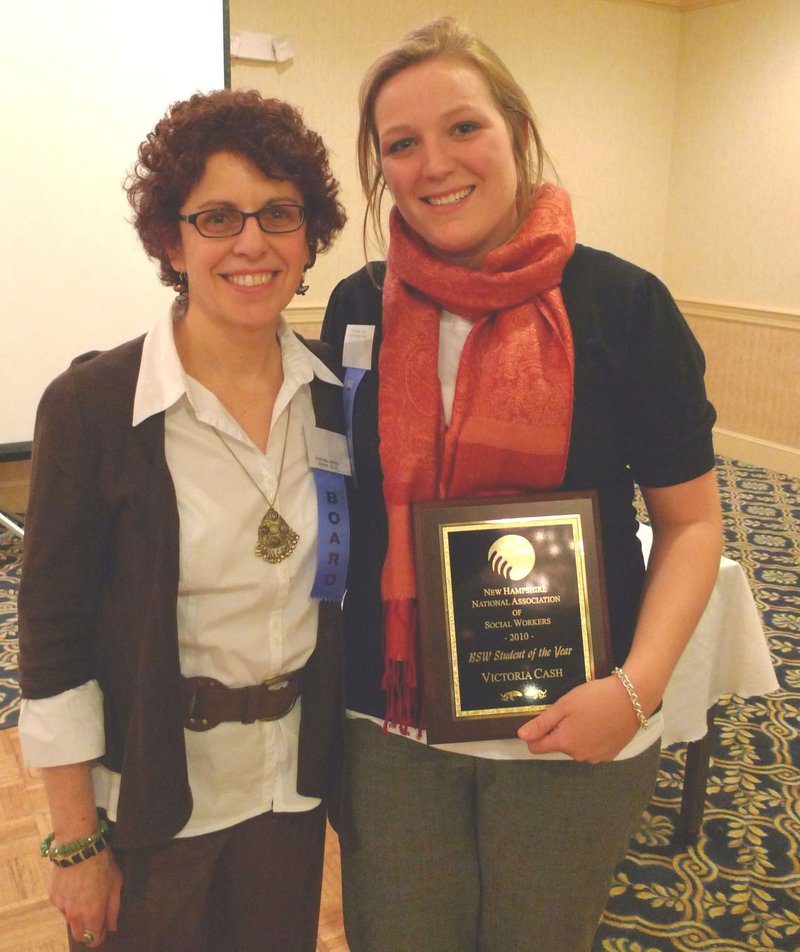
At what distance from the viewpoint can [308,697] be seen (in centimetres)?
121

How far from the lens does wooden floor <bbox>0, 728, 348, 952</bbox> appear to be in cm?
190

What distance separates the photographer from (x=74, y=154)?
3471 millimetres

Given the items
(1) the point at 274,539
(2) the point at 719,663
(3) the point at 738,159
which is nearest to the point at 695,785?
(2) the point at 719,663

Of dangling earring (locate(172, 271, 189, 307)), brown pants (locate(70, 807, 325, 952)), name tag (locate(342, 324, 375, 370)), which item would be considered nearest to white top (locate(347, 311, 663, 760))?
name tag (locate(342, 324, 375, 370))

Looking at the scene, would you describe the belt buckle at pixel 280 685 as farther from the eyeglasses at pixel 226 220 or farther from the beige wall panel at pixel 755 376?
the beige wall panel at pixel 755 376

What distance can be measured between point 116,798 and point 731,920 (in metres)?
1.53

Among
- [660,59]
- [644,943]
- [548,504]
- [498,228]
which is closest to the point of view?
[548,504]

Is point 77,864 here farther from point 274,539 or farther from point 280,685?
point 274,539

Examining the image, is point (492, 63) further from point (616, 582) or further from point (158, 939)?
point (158, 939)

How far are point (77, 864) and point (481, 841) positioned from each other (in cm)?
56

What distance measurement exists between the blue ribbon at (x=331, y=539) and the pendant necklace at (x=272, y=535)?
41 mm

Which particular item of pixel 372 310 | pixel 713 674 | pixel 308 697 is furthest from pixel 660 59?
pixel 308 697

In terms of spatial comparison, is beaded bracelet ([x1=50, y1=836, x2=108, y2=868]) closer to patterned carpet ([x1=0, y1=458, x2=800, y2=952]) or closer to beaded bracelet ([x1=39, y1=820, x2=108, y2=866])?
beaded bracelet ([x1=39, y1=820, x2=108, y2=866])

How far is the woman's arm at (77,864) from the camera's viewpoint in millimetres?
1149
